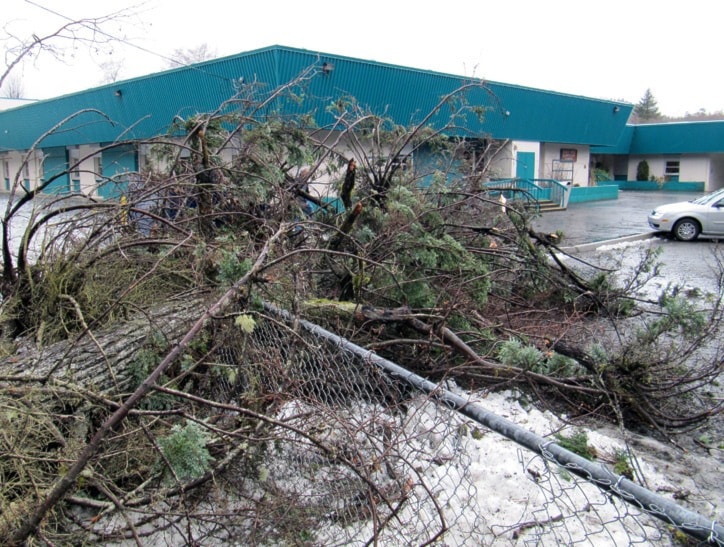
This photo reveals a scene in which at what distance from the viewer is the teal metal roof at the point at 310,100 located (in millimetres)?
14203

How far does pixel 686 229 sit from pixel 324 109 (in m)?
10.1

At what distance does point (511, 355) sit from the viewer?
3363 millimetres

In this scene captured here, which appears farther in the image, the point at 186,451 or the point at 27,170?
the point at 27,170

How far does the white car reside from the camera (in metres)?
13.8

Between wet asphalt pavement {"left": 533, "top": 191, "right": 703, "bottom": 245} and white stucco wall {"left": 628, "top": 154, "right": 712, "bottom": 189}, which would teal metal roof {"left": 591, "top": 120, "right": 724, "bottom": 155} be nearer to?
white stucco wall {"left": 628, "top": 154, "right": 712, "bottom": 189}

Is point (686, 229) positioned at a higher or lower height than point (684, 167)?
lower

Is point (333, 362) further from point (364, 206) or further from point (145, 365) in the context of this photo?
point (364, 206)

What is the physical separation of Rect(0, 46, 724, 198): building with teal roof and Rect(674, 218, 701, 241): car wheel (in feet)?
15.7

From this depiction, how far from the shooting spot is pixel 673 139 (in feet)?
118

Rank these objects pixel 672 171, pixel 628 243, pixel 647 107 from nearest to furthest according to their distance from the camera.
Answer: pixel 628 243, pixel 672 171, pixel 647 107

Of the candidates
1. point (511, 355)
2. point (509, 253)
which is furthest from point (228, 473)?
point (509, 253)

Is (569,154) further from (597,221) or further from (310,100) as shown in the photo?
(310,100)

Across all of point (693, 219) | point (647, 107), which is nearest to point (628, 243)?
point (693, 219)

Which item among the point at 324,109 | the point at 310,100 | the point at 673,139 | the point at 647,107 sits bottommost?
the point at 673,139
